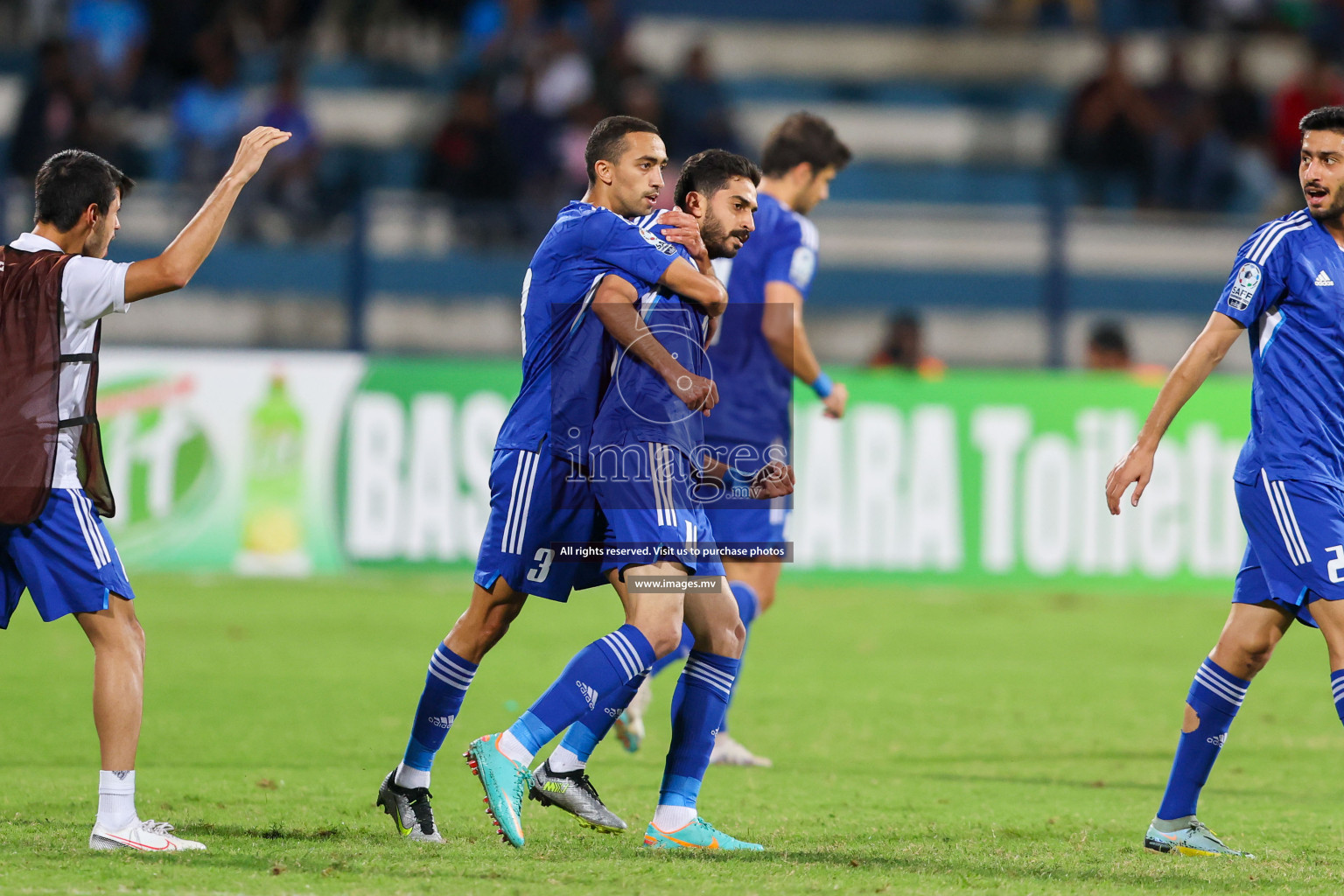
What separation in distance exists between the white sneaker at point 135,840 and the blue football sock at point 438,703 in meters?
0.73

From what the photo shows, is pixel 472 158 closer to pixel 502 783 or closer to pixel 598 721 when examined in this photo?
pixel 598 721

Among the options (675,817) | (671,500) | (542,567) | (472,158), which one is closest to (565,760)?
(675,817)

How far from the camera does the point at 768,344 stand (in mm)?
7457

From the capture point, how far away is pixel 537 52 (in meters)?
17.6

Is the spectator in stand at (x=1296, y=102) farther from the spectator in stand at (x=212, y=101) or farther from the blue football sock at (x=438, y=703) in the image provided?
the blue football sock at (x=438, y=703)

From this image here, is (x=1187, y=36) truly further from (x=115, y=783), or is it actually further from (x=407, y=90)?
(x=115, y=783)

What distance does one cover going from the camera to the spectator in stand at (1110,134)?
17.9 meters

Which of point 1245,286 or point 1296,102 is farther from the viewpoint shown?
point 1296,102

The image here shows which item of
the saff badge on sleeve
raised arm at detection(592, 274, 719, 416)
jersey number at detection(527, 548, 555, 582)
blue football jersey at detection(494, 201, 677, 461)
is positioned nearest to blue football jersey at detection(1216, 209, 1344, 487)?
the saff badge on sleeve

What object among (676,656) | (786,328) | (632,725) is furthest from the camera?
(786,328)

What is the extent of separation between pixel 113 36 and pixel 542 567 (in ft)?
50.2

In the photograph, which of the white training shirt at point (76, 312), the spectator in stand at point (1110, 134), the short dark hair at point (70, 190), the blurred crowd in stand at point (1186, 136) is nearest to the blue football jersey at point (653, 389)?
the white training shirt at point (76, 312)

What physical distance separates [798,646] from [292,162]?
789cm

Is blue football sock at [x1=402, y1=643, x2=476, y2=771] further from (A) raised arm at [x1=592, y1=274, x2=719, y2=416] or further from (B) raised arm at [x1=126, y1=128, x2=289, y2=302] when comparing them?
(B) raised arm at [x1=126, y1=128, x2=289, y2=302]
